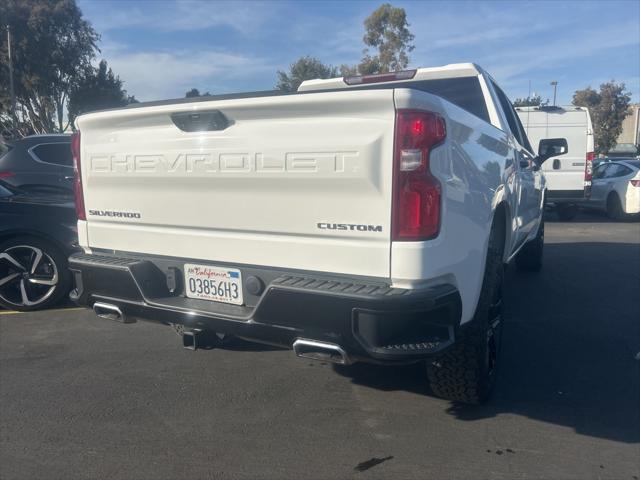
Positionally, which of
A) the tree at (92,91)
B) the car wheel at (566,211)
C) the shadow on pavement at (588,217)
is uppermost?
the tree at (92,91)

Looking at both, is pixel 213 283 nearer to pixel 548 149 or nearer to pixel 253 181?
pixel 253 181

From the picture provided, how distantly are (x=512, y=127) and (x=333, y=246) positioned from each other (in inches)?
126

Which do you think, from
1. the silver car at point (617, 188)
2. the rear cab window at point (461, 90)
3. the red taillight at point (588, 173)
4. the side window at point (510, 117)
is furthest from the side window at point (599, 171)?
the rear cab window at point (461, 90)

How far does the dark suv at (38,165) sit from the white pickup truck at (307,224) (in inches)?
221

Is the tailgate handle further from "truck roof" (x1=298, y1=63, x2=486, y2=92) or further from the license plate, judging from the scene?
"truck roof" (x1=298, y1=63, x2=486, y2=92)

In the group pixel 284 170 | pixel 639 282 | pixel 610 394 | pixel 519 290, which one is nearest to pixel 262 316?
pixel 284 170

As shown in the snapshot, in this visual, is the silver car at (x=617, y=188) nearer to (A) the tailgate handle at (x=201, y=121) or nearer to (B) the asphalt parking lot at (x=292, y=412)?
(B) the asphalt parking lot at (x=292, y=412)

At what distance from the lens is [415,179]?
262 cm

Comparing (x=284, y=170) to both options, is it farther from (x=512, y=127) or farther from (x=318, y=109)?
(x=512, y=127)

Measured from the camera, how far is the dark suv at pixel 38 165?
8750 mm

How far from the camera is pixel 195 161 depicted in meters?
3.18

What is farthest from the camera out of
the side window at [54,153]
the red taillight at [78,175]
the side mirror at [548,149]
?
the side window at [54,153]

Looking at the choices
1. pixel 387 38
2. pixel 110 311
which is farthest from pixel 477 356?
pixel 387 38

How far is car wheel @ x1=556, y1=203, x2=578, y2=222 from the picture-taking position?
14.1m
